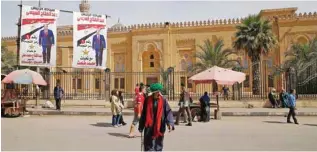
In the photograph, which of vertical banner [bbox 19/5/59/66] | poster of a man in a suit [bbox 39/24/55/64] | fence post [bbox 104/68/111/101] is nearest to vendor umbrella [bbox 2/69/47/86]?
vertical banner [bbox 19/5/59/66]

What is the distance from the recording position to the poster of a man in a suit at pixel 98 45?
1995 centimetres

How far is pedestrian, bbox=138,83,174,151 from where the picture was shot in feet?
17.9

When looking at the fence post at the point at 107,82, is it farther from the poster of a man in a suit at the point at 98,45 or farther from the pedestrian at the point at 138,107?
the pedestrian at the point at 138,107

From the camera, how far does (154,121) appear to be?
5500 mm

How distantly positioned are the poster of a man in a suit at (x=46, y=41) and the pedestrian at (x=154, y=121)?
14.8 m

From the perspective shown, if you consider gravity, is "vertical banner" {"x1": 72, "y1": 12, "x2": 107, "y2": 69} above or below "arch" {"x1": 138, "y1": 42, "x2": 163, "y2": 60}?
below

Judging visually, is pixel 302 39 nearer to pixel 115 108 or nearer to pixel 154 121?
pixel 115 108

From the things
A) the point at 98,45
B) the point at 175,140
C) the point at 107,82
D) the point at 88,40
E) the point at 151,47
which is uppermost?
the point at 151,47

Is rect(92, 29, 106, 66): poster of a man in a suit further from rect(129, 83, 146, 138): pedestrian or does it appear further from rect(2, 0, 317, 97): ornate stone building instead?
rect(2, 0, 317, 97): ornate stone building

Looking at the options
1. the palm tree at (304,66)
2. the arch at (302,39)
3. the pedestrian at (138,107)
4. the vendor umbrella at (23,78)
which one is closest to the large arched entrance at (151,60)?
the arch at (302,39)

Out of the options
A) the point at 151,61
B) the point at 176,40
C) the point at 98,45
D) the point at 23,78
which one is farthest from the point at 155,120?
the point at 151,61

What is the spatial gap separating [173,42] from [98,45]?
19.0 metres

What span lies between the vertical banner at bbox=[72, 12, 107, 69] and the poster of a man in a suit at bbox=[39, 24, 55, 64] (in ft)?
4.23

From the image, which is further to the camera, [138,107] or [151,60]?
[151,60]
